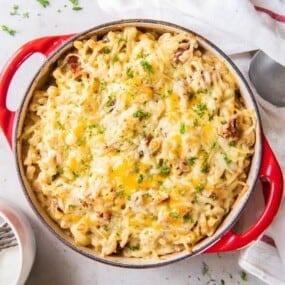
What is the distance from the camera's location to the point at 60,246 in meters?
2.54

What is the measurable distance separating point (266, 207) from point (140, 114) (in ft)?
1.45

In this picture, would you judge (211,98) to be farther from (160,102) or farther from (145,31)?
(145,31)

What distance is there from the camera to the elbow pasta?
214 centimetres

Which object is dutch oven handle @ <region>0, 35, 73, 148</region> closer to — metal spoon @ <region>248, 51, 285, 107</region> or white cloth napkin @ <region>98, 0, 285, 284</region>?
white cloth napkin @ <region>98, 0, 285, 284</region>

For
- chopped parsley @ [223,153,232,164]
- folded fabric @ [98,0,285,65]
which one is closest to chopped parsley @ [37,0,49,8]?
folded fabric @ [98,0,285,65]

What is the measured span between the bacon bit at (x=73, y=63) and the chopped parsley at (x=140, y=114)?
230 millimetres

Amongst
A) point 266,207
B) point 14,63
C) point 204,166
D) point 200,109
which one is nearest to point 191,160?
point 204,166

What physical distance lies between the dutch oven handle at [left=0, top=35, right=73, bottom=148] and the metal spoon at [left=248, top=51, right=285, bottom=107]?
58 cm

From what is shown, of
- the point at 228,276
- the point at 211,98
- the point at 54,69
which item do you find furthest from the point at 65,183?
the point at 228,276

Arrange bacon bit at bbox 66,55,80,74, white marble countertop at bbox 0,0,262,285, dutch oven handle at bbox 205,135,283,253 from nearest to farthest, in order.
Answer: dutch oven handle at bbox 205,135,283,253 → bacon bit at bbox 66,55,80,74 → white marble countertop at bbox 0,0,262,285

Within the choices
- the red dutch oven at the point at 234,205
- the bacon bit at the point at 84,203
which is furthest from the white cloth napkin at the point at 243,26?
the bacon bit at the point at 84,203

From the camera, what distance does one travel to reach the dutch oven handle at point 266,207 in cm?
212

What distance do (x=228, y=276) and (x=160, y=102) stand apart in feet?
2.29

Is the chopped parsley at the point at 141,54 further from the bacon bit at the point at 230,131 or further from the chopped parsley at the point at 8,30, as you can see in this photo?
the chopped parsley at the point at 8,30
